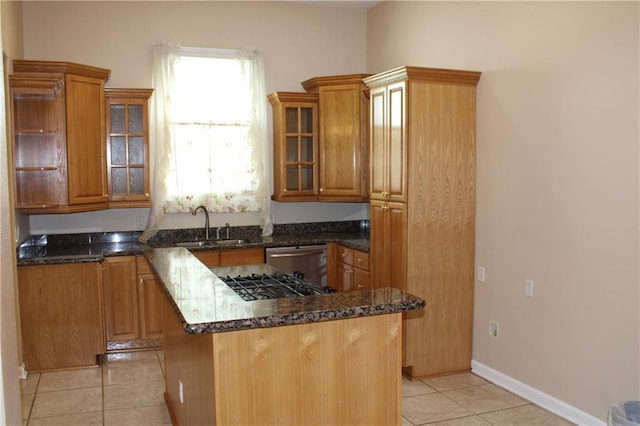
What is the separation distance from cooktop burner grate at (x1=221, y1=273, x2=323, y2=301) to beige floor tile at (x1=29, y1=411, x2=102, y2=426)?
139cm

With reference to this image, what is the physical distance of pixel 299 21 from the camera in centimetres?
599

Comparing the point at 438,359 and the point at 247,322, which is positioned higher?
the point at 247,322

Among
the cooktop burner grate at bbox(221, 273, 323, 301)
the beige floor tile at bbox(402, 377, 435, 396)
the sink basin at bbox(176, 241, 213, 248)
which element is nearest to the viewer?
the cooktop burner grate at bbox(221, 273, 323, 301)

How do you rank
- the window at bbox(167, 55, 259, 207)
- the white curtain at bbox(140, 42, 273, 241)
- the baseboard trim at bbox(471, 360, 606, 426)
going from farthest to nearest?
the window at bbox(167, 55, 259, 207) < the white curtain at bbox(140, 42, 273, 241) < the baseboard trim at bbox(471, 360, 606, 426)

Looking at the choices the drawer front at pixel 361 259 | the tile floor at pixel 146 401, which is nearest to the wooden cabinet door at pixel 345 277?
the drawer front at pixel 361 259

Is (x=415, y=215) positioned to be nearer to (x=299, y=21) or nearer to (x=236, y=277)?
(x=236, y=277)

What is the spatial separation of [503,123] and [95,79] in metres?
3.40

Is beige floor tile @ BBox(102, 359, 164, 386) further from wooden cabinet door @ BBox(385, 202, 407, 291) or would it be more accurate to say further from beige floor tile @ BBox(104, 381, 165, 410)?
wooden cabinet door @ BBox(385, 202, 407, 291)

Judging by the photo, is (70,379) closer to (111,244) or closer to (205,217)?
(111,244)

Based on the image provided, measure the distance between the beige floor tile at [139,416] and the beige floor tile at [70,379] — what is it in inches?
24.7

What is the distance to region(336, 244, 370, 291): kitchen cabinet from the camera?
500 centimetres

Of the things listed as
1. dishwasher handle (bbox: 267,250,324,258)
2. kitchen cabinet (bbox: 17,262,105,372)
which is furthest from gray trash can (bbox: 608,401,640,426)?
kitchen cabinet (bbox: 17,262,105,372)

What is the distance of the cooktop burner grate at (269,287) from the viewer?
285 cm

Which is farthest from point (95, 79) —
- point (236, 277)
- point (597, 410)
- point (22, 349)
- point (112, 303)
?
point (597, 410)
